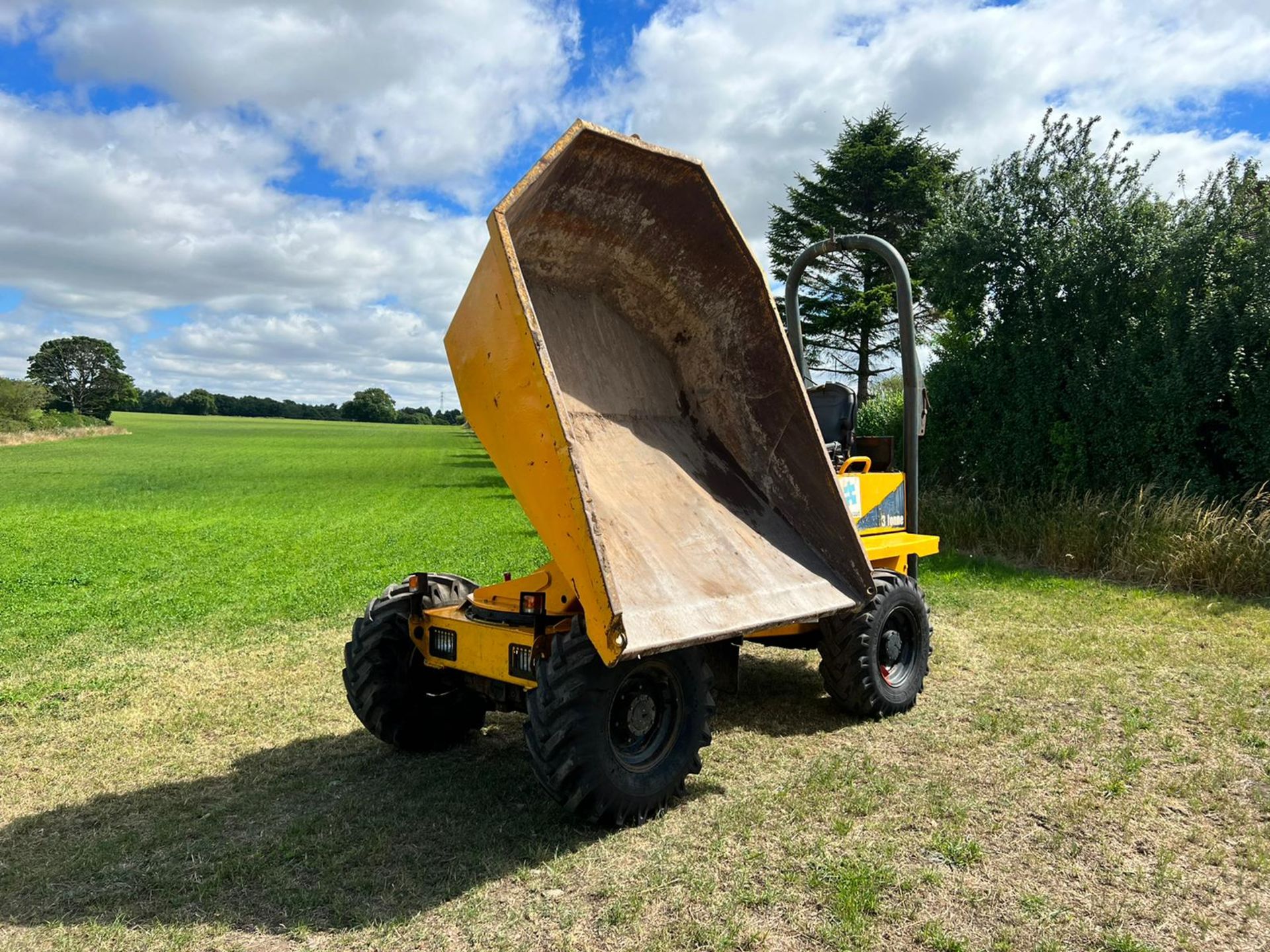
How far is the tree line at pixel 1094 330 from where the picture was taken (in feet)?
37.3

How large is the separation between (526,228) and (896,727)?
3.71 meters

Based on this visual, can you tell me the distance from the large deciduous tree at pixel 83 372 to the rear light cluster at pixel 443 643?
92.8 m

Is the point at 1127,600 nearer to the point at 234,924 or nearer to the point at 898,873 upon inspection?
the point at 898,873

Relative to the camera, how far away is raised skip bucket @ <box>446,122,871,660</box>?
393 centimetres

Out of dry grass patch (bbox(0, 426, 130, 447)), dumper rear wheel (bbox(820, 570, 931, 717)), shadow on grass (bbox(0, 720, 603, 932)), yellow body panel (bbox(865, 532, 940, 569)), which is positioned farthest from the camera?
dry grass patch (bbox(0, 426, 130, 447))

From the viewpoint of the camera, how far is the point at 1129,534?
36.8ft

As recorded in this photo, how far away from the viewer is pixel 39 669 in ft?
23.5

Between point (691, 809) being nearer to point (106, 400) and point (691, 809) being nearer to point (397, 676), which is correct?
point (397, 676)

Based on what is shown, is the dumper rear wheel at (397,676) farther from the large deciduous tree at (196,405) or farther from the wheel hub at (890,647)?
the large deciduous tree at (196,405)

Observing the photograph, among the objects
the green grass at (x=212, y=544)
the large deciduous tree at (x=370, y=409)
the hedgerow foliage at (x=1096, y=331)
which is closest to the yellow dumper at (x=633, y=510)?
the green grass at (x=212, y=544)

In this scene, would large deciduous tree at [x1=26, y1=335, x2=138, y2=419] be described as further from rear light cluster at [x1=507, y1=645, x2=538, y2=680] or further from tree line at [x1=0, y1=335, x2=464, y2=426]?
rear light cluster at [x1=507, y1=645, x2=538, y2=680]

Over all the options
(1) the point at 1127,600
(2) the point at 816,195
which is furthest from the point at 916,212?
(1) the point at 1127,600

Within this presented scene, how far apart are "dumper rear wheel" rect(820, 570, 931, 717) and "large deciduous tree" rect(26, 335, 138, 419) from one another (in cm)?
9308

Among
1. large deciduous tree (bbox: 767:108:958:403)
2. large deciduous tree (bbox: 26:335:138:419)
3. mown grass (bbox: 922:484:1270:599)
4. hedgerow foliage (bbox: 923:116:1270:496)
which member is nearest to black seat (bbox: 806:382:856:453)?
mown grass (bbox: 922:484:1270:599)
